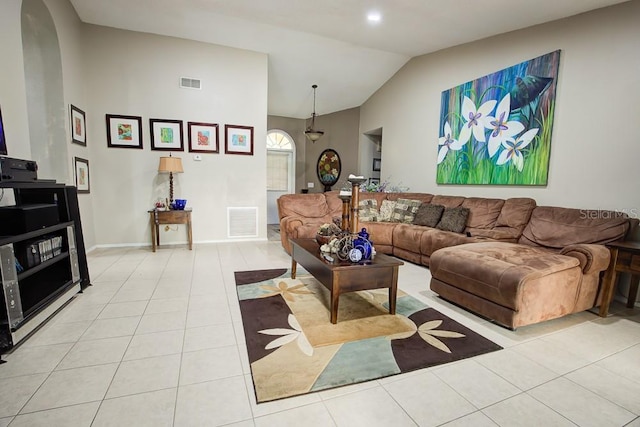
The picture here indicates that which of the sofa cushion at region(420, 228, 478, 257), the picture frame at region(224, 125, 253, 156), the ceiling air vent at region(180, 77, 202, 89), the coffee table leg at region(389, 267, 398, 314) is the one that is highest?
the ceiling air vent at region(180, 77, 202, 89)

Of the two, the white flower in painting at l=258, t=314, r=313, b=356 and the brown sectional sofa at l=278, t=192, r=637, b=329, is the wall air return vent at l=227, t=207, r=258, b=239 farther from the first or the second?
the white flower in painting at l=258, t=314, r=313, b=356

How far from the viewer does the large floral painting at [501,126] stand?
3412 millimetres

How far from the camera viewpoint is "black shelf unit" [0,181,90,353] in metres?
1.82

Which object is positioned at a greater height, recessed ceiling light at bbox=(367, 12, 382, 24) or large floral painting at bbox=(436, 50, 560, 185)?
recessed ceiling light at bbox=(367, 12, 382, 24)

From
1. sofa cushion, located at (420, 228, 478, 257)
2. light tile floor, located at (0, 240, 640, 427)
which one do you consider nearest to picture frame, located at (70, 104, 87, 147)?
light tile floor, located at (0, 240, 640, 427)

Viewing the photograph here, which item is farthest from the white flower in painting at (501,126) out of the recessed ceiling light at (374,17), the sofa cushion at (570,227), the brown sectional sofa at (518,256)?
the recessed ceiling light at (374,17)

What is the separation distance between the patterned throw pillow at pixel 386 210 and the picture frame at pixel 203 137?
2.92m

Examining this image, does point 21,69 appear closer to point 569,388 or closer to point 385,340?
point 385,340

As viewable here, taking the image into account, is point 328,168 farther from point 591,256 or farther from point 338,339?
point 338,339

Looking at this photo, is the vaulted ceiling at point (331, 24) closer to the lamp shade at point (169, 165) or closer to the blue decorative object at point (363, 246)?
the lamp shade at point (169, 165)

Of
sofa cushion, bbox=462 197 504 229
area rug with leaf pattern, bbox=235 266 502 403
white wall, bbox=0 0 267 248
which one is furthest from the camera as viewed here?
white wall, bbox=0 0 267 248

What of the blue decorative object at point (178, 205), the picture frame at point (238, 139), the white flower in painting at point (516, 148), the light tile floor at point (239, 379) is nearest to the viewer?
the light tile floor at point (239, 379)

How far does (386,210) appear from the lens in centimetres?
484

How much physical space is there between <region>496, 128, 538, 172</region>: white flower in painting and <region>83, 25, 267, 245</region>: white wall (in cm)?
368
